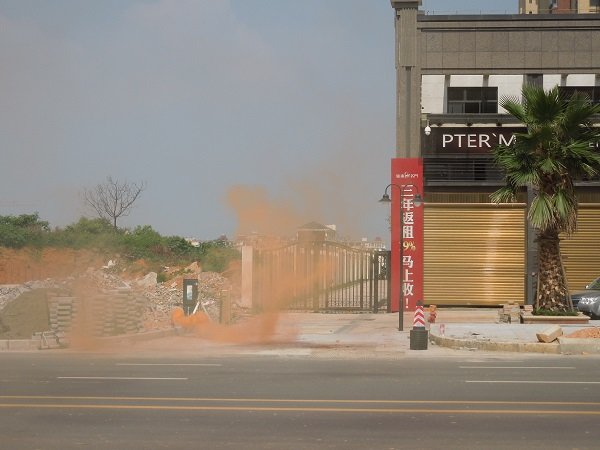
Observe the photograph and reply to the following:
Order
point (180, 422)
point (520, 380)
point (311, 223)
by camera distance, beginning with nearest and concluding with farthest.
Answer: point (180, 422), point (520, 380), point (311, 223)

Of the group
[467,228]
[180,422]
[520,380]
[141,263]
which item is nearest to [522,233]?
[467,228]

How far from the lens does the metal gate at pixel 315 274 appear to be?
34.9m

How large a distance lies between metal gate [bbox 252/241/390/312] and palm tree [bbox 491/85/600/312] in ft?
30.5

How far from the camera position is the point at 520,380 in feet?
49.5

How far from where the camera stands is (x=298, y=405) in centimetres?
1210

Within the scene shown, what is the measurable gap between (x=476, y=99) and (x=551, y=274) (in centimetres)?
1127

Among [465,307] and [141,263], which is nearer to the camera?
[465,307]

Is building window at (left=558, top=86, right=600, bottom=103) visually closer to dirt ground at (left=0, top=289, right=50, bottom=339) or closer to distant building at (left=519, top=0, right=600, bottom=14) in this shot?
distant building at (left=519, top=0, right=600, bottom=14)

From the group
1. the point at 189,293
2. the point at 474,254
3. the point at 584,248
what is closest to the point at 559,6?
the point at 584,248

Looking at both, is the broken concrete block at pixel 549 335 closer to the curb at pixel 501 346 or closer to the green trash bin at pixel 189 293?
the curb at pixel 501 346

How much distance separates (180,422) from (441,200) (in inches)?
1051

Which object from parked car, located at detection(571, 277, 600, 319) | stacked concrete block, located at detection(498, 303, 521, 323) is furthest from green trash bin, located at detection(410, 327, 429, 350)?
parked car, located at detection(571, 277, 600, 319)

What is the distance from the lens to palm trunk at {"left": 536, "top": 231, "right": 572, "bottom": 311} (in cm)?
2722

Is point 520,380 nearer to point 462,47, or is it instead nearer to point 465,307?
point 465,307
